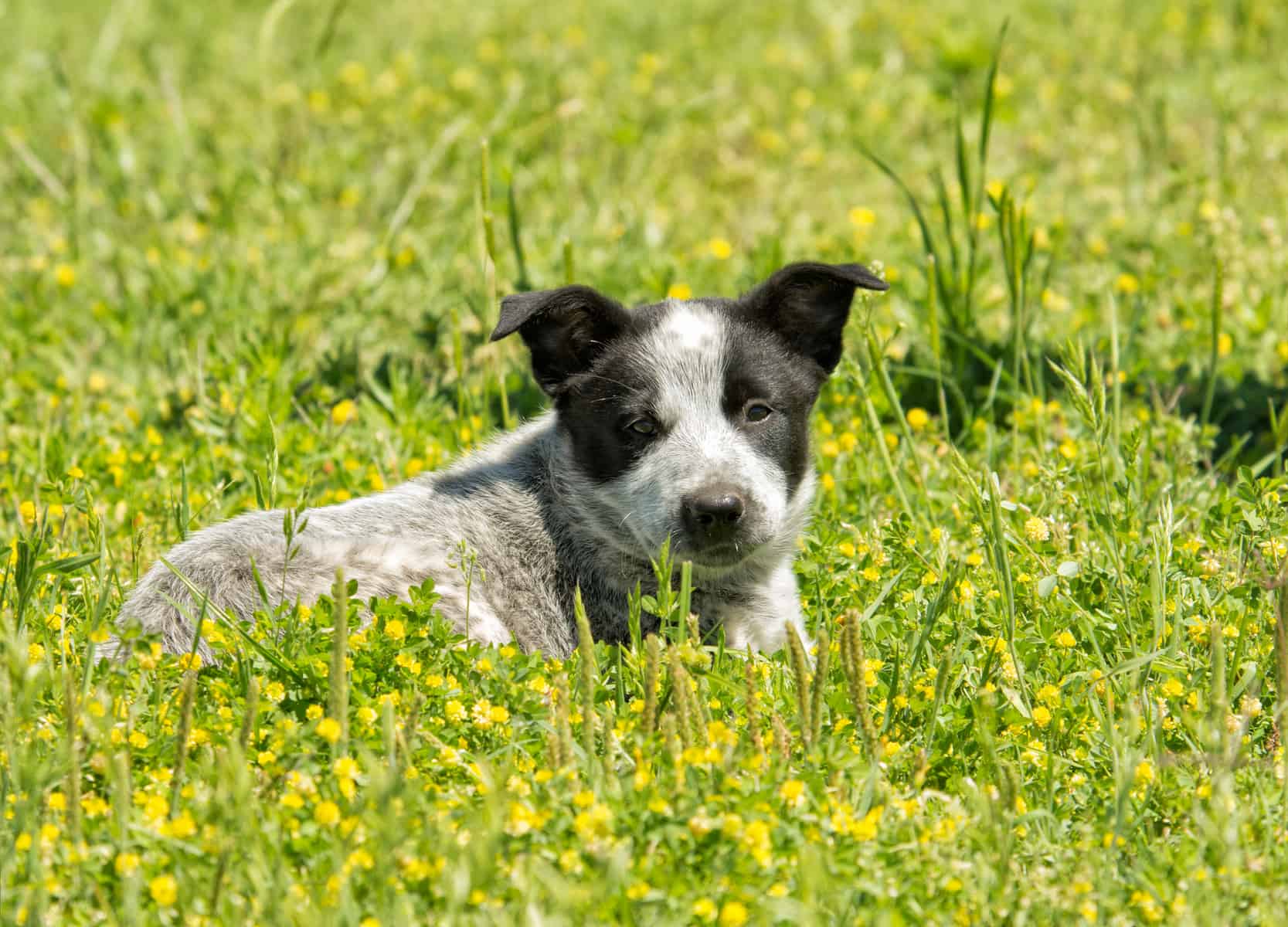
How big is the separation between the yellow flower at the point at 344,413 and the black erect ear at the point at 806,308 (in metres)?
1.71

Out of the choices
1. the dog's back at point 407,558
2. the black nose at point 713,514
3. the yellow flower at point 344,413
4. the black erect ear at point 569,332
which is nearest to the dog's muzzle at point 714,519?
the black nose at point 713,514

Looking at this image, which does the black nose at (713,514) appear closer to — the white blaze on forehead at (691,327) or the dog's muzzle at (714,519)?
the dog's muzzle at (714,519)

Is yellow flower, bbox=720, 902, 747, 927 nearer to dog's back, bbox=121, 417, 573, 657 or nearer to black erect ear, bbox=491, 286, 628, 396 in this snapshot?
dog's back, bbox=121, 417, 573, 657

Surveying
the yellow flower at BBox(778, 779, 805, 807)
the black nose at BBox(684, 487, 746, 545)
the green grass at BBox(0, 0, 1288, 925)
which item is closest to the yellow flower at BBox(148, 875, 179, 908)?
the green grass at BBox(0, 0, 1288, 925)

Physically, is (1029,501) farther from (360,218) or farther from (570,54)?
(570,54)

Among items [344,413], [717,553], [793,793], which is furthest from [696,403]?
[793,793]

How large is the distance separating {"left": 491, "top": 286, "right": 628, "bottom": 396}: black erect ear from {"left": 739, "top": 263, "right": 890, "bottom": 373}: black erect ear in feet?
1.52

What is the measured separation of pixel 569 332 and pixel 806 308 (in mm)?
788

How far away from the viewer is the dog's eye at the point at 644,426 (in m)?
4.63

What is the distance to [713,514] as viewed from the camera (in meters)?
4.31

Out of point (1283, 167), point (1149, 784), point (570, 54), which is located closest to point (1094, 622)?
point (1149, 784)

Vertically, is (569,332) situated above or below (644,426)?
above

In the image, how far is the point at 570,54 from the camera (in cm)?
1045

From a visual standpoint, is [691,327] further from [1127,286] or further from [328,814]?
[1127,286]
